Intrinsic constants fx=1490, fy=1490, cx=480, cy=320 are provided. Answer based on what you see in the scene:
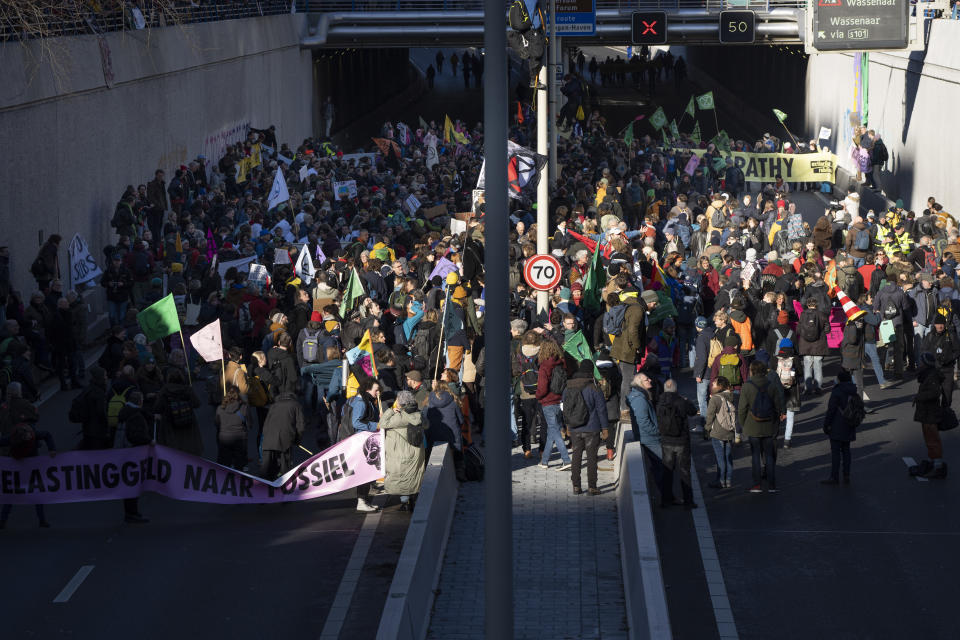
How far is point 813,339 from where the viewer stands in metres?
19.3

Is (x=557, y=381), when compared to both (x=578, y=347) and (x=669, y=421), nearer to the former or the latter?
(x=578, y=347)

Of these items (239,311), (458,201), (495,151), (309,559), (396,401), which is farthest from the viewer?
(458,201)

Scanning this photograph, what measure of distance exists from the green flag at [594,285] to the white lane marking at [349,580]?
19.8 ft

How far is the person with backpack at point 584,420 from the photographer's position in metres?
15.3

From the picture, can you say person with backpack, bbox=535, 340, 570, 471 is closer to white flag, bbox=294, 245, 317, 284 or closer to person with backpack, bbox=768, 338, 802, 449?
person with backpack, bbox=768, 338, 802, 449

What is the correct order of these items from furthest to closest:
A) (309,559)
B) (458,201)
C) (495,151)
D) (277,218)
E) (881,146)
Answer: (881,146), (458,201), (277,218), (309,559), (495,151)

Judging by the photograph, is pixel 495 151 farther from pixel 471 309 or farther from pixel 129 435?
pixel 471 309

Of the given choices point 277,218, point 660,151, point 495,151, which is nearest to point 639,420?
point 495,151

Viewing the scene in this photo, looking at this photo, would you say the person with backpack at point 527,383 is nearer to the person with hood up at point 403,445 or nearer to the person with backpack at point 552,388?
the person with backpack at point 552,388

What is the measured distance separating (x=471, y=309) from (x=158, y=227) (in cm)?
1007

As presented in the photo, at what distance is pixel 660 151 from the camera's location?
38.3 meters

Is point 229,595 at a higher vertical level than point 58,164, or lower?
lower

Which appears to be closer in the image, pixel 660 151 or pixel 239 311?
pixel 239 311

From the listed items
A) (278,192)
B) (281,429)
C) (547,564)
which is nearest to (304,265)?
(278,192)
